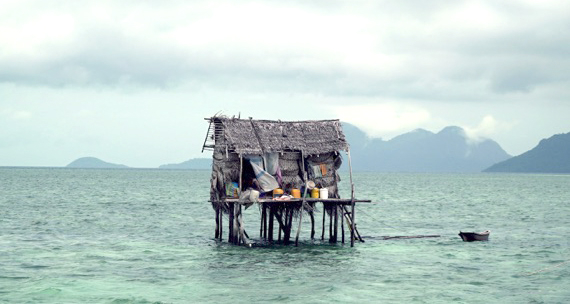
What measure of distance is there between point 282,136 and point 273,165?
144 cm

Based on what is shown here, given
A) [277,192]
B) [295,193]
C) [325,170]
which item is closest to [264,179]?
[277,192]

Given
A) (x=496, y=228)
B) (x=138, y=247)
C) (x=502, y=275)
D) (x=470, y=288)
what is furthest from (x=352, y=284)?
(x=496, y=228)

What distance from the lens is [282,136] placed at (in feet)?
103

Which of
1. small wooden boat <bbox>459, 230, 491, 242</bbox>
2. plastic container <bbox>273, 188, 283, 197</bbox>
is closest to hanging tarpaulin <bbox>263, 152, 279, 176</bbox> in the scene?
plastic container <bbox>273, 188, 283, 197</bbox>

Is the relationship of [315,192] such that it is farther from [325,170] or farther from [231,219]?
[231,219]

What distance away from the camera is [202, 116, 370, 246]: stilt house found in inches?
1192

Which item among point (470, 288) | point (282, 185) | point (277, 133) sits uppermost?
point (277, 133)

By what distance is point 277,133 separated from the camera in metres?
31.5

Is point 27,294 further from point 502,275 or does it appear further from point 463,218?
point 463,218

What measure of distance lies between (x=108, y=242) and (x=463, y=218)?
29793mm

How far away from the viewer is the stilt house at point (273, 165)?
99.3 ft

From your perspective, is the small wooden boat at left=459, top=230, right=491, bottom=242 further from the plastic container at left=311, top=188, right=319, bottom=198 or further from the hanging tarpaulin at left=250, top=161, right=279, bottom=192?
the hanging tarpaulin at left=250, top=161, right=279, bottom=192

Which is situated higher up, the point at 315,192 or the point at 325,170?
the point at 325,170

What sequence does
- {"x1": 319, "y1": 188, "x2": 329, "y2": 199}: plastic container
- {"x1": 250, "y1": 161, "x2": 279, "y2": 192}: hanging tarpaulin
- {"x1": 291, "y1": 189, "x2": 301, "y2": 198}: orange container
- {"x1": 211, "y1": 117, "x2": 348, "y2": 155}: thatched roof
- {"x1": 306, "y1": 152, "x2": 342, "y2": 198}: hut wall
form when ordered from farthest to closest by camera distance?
{"x1": 306, "y1": 152, "x2": 342, "y2": 198}: hut wall < {"x1": 319, "y1": 188, "x2": 329, "y2": 199}: plastic container < {"x1": 291, "y1": 189, "x2": 301, "y2": 198}: orange container < {"x1": 250, "y1": 161, "x2": 279, "y2": 192}: hanging tarpaulin < {"x1": 211, "y1": 117, "x2": 348, "y2": 155}: thatched roof
